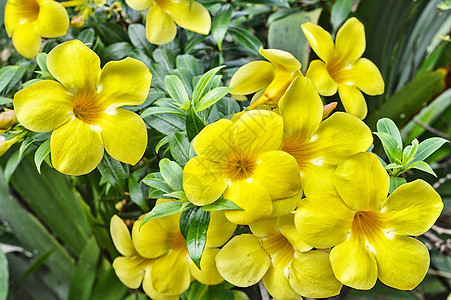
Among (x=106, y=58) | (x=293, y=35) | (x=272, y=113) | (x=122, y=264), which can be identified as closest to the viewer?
(x=272, y=113)

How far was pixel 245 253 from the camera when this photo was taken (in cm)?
47

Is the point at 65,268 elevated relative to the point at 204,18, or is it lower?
lower

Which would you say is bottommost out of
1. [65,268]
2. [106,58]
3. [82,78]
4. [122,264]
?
[65,268]

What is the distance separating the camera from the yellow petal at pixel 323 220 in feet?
1.37

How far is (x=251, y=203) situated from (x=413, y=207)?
0.17 m

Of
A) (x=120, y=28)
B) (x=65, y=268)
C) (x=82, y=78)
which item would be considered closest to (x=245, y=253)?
(x=82, y=78)

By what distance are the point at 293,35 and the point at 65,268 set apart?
0.83 metres

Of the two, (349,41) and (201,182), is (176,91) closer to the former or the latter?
(201,182)

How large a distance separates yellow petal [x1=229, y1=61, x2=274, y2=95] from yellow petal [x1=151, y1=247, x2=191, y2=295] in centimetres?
23

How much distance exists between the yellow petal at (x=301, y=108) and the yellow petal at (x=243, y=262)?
0.14 meters

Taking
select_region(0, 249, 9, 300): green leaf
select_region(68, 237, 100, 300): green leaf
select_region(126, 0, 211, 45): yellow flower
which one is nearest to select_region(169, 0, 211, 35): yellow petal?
select_region(126, 0, 211, 45): yellow flower

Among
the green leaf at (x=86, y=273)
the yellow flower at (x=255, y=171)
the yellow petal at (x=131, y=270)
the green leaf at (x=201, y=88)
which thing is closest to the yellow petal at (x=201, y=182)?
the yellow flower at (x=255, y=171)

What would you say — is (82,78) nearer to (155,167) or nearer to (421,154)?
(155,167)

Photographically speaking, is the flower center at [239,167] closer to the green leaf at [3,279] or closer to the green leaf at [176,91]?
the green leaf at [176,91]
